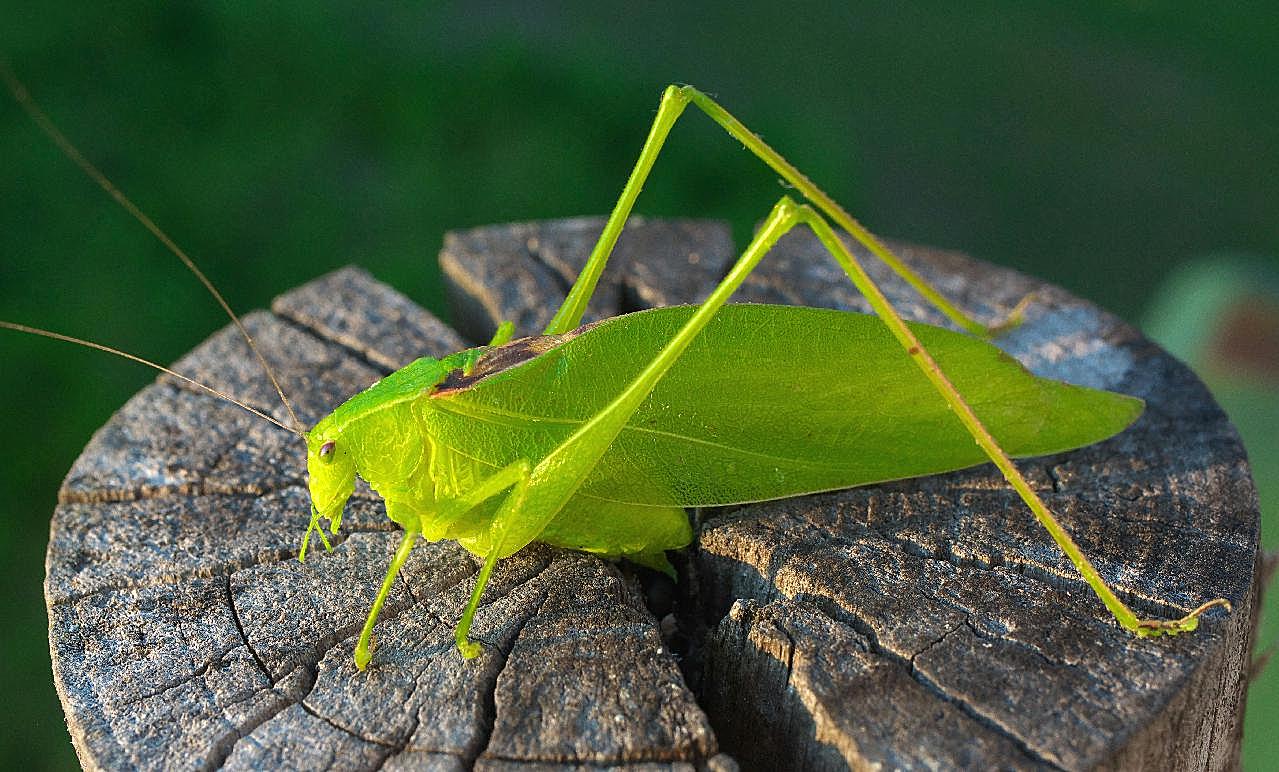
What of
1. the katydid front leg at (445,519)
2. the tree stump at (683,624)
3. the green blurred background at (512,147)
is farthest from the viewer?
the green blurred background at (512,147)

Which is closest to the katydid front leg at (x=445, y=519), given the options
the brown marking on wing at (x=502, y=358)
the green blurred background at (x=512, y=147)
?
the brown marking on wing at (x=502, y=358)

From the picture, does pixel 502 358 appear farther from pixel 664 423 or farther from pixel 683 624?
pixel 683 624

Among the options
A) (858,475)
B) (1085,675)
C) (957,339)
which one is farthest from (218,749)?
(957,339)

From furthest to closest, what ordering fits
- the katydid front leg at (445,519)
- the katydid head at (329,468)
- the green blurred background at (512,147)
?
the green blurred background at (512,147), the katydid head at (329,468), the katydid front leg at (445,519)

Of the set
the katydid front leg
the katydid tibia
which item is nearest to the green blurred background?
the katydid tibia

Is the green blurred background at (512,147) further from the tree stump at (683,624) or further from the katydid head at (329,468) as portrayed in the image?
the katydid head at (329,468)

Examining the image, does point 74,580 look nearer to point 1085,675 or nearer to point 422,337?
point 422,337
